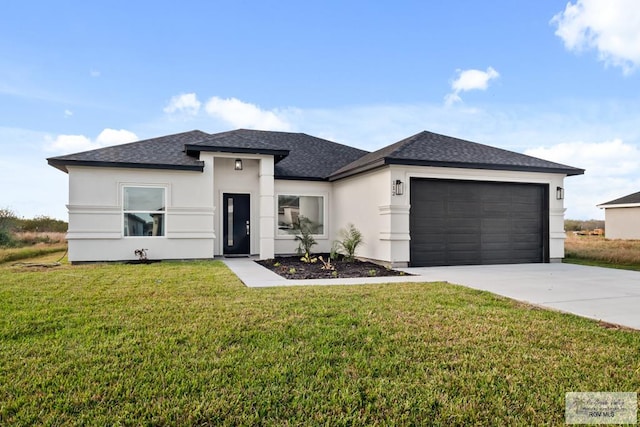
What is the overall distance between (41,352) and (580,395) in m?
4.72

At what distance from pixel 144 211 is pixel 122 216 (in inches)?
24.0

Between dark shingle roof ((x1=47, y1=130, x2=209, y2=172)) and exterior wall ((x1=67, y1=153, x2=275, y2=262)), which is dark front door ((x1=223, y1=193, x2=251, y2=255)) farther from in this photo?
dark shingle roof ((x1=47, y1=130, x2=209, y2=172))

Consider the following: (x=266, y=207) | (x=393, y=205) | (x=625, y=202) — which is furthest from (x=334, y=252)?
(x=625, y=202)

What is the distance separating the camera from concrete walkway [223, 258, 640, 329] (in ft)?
19.2

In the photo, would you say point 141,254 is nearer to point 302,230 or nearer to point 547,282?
point 302,230

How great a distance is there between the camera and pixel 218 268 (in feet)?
32.6

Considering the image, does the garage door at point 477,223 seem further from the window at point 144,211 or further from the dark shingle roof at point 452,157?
the window at point 144,211

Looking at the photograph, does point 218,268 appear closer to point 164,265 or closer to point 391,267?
point 164,265

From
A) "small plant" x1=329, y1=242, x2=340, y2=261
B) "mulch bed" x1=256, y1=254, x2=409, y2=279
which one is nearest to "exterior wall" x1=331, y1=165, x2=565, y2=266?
"mulch bed" x1=256, y1=254, x2=409, y2=279

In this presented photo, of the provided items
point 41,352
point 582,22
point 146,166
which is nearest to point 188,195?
point 146,166

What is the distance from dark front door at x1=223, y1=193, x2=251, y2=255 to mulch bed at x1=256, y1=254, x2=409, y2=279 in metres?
2.19

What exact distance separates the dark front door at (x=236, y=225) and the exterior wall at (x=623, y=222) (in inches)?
969

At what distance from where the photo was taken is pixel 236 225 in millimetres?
13664

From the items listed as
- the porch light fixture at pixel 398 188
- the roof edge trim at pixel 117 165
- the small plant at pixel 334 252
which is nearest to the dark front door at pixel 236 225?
the roof edge trim at pixel 117 165
